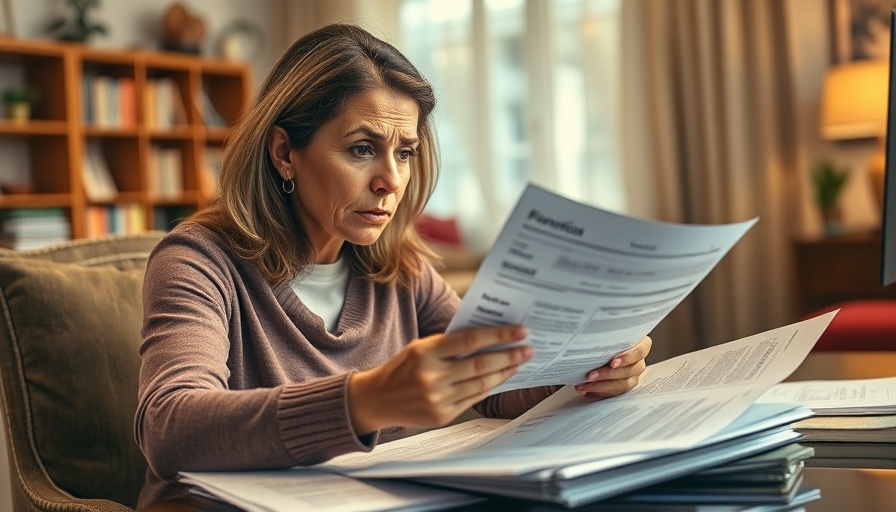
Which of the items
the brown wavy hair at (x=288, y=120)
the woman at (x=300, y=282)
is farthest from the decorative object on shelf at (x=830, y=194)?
the brown wavy hair at (x=288, y=120)

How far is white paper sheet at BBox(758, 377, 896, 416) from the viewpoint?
976mm

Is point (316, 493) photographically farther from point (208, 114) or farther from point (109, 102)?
point (208, 114)

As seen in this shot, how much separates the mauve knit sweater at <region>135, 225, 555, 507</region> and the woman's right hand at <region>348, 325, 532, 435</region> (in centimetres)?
4

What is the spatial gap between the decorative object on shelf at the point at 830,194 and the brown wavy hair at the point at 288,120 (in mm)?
3145

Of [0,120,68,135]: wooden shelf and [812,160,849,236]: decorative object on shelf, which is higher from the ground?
[0,120,68,135]: wooden shelf

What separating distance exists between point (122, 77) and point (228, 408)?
15.2ft

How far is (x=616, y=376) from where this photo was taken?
97 cm

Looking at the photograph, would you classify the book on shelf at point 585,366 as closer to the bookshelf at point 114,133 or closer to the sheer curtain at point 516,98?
the sheer curtain at point 516,98

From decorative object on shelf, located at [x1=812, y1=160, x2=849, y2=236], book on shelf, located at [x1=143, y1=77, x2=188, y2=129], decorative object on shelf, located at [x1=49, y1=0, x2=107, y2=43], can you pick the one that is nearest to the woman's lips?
decorative object on shelf, located at [x1=812, y1=160, x2=849, y2=236]

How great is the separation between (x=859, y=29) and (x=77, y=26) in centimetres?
364

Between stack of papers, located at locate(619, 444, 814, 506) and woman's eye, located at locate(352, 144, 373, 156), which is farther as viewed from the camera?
woman's eye, located at locate(352, 144, 373, 156)

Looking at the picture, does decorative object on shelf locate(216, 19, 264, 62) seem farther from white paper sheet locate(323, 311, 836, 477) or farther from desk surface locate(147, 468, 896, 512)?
desk surface locate(147, 468, 896, 512)

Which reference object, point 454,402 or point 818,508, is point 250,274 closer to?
point 454,402

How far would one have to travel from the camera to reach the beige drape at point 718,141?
432 centimetres
